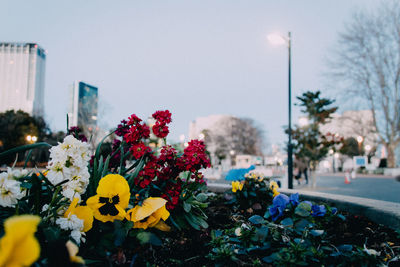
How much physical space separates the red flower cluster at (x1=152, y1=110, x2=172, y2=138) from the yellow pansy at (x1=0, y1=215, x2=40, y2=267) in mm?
1461

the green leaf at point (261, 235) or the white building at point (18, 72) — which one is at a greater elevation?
the white building at point (18, 72)

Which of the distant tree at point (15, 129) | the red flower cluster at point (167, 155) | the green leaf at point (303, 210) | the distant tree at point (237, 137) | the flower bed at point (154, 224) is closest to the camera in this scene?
the flower bed at point (154, 224)

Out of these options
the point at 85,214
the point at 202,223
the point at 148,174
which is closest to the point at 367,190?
the point at 202,223

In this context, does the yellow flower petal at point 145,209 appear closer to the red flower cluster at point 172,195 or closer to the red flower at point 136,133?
the red flower cluster at point 172,195

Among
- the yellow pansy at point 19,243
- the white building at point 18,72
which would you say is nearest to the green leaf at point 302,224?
the yellow pansy at point 19,243

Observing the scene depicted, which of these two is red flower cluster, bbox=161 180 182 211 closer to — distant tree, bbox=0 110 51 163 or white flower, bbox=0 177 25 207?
white flower, bbox=0 177 25 207

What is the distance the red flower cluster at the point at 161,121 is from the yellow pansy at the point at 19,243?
1.46m

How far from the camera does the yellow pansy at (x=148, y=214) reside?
172cm

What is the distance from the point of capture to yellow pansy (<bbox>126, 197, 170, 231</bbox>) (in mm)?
1724

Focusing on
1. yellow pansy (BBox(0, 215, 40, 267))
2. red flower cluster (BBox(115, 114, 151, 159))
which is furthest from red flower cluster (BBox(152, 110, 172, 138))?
yellow pansy (BBox(0, 215, 40, 267))

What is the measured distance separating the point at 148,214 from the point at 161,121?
728mm

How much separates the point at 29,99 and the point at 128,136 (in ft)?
436

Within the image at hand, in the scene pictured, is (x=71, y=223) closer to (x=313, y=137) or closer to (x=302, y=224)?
(x=302, y=224)

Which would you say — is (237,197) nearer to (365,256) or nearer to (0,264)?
(365,256)
